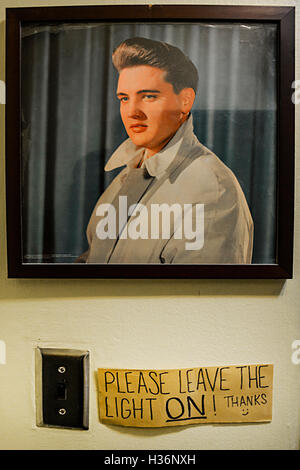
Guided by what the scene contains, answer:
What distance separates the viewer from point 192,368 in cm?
68

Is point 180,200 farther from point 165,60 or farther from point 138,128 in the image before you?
point 165,60

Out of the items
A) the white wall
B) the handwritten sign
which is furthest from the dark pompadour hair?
the handwritten sign

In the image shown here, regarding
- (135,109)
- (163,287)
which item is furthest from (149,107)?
(163,287)

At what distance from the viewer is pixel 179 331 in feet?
2.22

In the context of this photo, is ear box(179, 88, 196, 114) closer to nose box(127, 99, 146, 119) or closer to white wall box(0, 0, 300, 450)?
nose box(127, 99, 146, 119)

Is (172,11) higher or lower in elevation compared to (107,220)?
higher

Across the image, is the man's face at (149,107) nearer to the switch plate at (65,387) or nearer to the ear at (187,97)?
the ear at (187,97)

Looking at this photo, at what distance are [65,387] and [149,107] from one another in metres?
0.56

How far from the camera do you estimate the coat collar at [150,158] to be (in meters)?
0.66

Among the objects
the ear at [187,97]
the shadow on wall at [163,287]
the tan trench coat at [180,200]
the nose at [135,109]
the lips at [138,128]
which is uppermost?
the ear at [187,97]

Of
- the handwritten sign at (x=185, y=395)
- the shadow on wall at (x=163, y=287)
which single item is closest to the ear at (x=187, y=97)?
the shadow on wall at (x=163, y=287)
